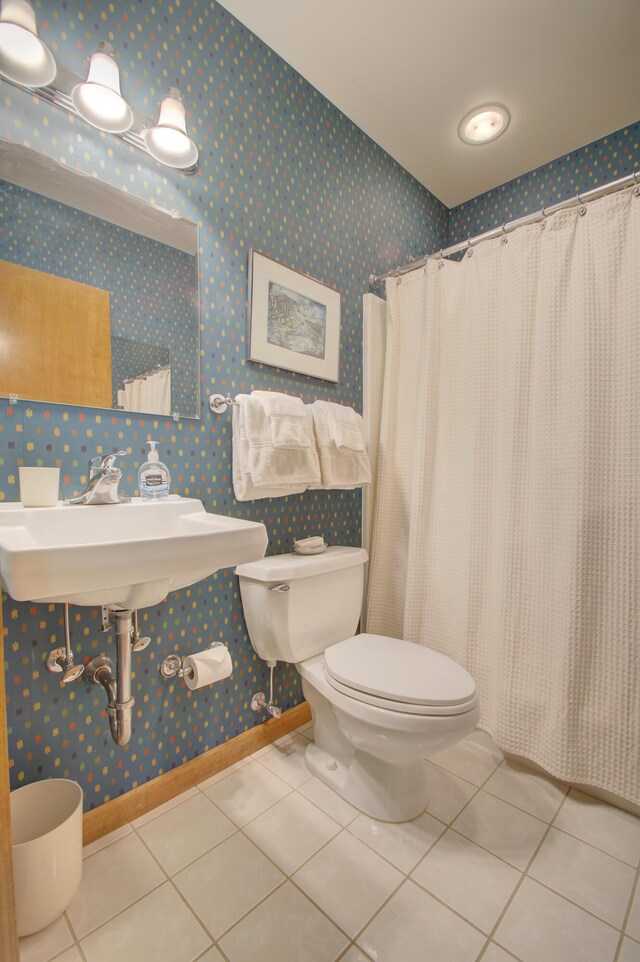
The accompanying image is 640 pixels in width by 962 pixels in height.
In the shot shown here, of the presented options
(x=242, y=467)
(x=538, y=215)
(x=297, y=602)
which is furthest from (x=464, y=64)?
(x=297, y=602)

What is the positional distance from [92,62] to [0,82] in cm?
22

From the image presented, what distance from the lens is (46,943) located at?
0.88 metres

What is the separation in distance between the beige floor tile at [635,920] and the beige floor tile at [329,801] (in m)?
0.65

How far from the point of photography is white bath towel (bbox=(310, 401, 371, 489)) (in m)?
1.48

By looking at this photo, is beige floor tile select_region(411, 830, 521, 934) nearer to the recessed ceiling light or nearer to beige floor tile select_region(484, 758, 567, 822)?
beige floor tile select_region(484, 758, 567, 822)

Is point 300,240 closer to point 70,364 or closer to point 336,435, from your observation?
point 336,435

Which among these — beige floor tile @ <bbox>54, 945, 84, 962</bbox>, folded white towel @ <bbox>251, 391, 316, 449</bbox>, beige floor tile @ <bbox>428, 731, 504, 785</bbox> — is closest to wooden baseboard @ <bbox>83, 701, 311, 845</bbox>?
beige floor tile @ <bbox>54, 945, 84, 962</bbox>

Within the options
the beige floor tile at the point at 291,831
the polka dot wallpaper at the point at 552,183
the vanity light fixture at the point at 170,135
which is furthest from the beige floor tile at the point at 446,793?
the polka dot wallpaper at the point at 552,183

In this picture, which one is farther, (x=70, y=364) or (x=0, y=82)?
(x=70, y=364)

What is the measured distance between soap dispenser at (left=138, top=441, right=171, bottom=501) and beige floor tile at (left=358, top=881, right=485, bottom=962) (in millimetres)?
1120

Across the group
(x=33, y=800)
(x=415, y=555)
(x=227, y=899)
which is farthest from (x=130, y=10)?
(x=227, y=899)

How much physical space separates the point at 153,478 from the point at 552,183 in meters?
2.18

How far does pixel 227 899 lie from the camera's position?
0.98m

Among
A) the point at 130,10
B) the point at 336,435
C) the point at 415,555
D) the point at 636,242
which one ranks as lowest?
the point at 415,555
